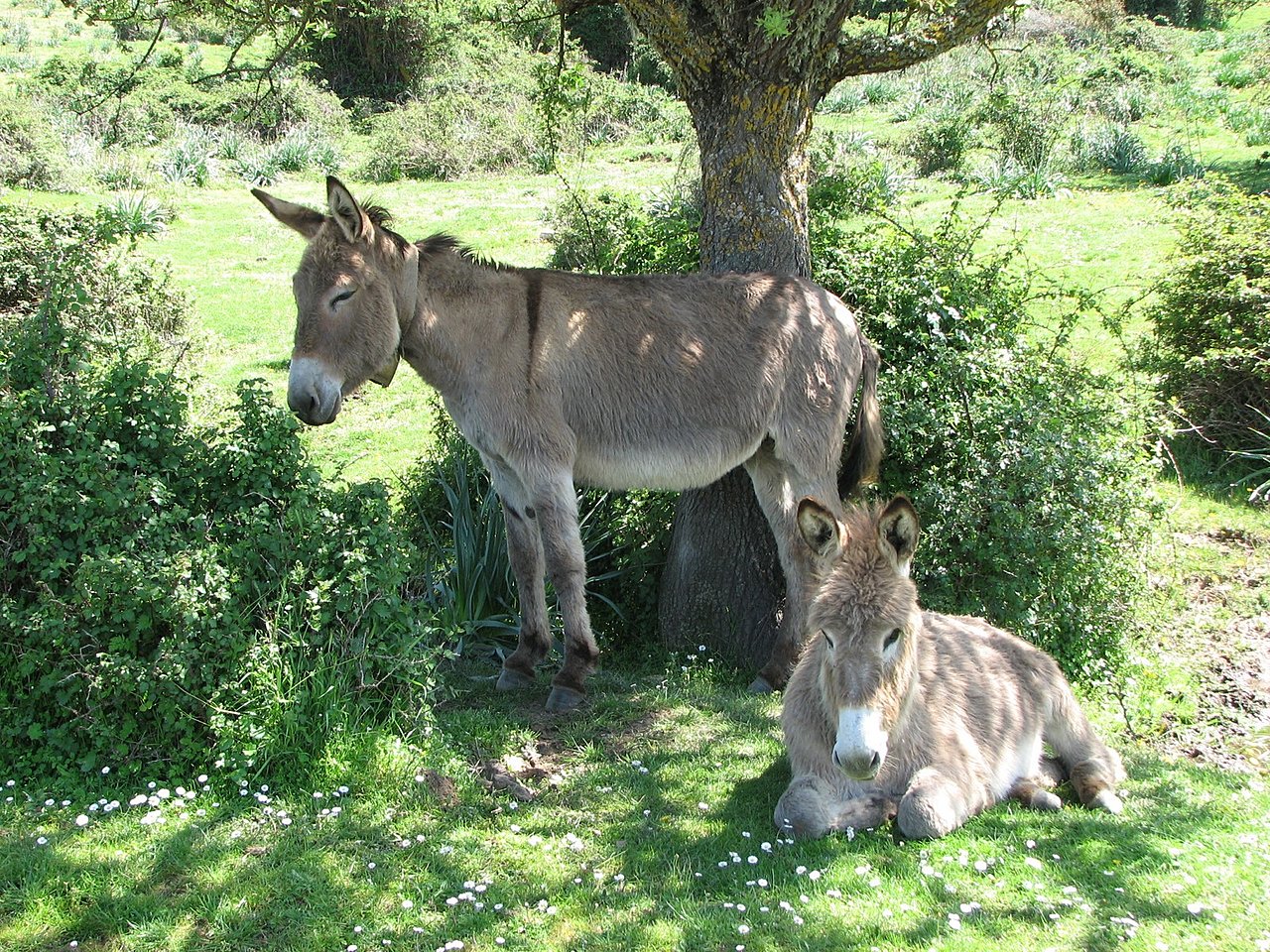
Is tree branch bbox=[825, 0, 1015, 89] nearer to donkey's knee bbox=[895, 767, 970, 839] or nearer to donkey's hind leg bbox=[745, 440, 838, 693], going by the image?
donkey's hind leg bbox=[745, 440, 838, 693]

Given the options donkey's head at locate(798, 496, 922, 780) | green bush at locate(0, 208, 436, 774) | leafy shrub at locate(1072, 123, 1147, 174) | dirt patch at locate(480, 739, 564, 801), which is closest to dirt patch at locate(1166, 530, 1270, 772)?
donkey's head at locate(798, 496, 922, 780)

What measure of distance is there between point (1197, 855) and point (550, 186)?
1853 centimetres

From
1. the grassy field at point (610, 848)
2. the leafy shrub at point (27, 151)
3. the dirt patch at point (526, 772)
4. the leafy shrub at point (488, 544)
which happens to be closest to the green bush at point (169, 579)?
the grassy field at point (610, 848)

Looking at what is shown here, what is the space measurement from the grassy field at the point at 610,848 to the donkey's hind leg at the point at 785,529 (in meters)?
0.32

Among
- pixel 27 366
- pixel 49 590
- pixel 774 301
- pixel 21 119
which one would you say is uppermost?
pixel 21 119

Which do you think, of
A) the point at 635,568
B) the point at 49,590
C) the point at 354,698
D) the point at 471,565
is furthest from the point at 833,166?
the point at 49,590

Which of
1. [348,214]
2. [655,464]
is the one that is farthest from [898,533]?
[348,214]

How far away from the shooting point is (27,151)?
1836 cm

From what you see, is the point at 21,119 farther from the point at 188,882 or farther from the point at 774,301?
the point at 188,882

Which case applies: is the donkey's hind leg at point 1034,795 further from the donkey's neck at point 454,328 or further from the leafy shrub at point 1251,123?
the leafy shrub at point 1251,123

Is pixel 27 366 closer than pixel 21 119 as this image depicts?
Yes

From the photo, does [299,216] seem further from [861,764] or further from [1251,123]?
[1251,123]

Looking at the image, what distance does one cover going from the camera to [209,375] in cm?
1119

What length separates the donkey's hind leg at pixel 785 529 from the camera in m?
6.35
